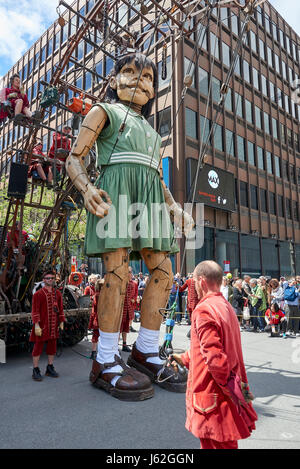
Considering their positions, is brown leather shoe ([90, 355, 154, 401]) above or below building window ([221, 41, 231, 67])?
below

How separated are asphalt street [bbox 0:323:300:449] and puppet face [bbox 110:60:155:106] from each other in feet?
8.37

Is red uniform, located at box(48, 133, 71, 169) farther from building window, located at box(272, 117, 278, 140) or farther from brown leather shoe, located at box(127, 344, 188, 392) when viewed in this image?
building window, located at box(272, 117, 278, 140)

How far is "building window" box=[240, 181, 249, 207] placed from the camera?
802 inches

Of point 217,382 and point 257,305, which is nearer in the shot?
point 217,382

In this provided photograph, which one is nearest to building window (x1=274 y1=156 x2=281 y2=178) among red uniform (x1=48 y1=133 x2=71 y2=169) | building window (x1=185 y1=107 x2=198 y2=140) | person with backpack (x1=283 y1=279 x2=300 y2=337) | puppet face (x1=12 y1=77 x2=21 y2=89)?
building window (x1=185 y1=107 x2=198 y2=140)

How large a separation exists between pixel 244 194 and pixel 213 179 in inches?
160

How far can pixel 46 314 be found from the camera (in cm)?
411

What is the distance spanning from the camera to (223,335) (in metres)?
1.79

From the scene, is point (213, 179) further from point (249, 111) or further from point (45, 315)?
point (45, 315)

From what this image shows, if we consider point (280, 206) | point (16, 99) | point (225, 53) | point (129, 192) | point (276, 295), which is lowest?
point (276, 295)

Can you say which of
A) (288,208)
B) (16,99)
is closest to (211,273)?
(16,99)

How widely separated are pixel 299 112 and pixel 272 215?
10571mm

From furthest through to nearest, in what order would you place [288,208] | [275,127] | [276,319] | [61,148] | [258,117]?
[288,208], [275,127], [258,117], [276,319], [61,148]
